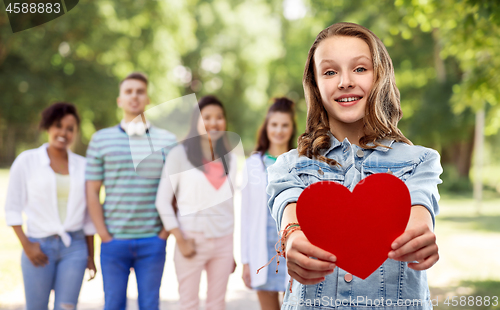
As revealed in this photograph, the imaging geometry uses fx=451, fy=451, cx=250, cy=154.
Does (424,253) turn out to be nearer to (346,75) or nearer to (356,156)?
(356,156)

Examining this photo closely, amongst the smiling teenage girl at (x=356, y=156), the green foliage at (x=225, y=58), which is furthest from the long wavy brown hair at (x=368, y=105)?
the green foliage at (x=225, y=58)

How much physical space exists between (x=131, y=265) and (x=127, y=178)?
27.6 inches

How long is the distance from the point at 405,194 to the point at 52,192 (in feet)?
10.2

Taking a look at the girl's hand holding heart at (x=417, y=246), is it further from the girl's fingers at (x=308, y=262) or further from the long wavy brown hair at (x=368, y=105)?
the long wavy brown hair at (x=368, y=105)

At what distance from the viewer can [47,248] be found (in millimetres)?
3416

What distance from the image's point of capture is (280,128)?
3826 mm

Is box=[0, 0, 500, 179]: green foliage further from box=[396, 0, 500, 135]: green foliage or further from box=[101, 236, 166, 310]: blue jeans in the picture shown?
box=[101, 236, 166, 310]: blue jeans

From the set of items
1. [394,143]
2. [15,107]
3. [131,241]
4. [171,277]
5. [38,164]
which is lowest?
[171,277]

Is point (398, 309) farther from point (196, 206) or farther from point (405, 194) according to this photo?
point (196, 206)

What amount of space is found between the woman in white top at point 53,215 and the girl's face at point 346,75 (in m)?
2.77

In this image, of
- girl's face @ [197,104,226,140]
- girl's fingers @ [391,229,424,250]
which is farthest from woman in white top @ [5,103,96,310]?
girl's fingers @ [391,229,424,250]

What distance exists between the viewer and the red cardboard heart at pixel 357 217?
46.3 inches

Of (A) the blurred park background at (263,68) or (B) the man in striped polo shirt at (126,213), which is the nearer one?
(B) the man in striped polo shirt at (126,213)

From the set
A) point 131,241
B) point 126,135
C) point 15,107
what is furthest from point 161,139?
point 15,107
